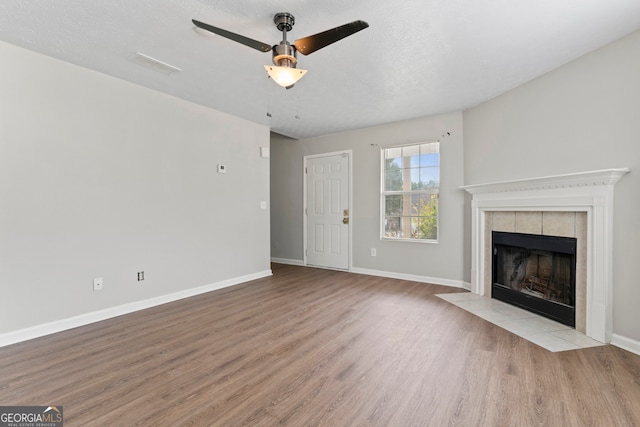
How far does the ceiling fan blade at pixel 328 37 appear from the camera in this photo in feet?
5.94

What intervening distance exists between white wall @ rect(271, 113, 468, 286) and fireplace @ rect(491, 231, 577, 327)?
2.13 feet

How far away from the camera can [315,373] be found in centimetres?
215

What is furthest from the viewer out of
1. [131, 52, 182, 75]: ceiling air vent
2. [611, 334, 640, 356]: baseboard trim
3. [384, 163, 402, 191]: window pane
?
[384, 163, 402, 191]: window pane

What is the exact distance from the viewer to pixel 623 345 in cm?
252

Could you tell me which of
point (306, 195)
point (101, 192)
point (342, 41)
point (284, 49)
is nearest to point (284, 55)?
point (284, 49)

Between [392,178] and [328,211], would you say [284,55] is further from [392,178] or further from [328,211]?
[328,211]

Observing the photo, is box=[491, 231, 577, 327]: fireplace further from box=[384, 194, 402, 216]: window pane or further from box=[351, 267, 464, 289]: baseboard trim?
box=[384, 194, 402, 216]: window pane

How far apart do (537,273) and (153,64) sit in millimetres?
Answer: 4694

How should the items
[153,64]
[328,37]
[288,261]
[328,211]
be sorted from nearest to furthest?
[328,37] < [153,64] < [328,211] < [288,261]

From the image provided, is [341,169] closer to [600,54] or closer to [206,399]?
[600,54]

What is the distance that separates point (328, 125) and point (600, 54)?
11.1 feet

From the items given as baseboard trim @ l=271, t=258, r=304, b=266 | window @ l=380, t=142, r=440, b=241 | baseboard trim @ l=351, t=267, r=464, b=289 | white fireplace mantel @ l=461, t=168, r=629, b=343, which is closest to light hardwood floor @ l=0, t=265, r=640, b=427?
white fireplace mantel @ l=461, t=168, r=629, b=343

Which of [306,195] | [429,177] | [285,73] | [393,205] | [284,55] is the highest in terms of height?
[284,55]

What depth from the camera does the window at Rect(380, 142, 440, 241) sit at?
473cm
